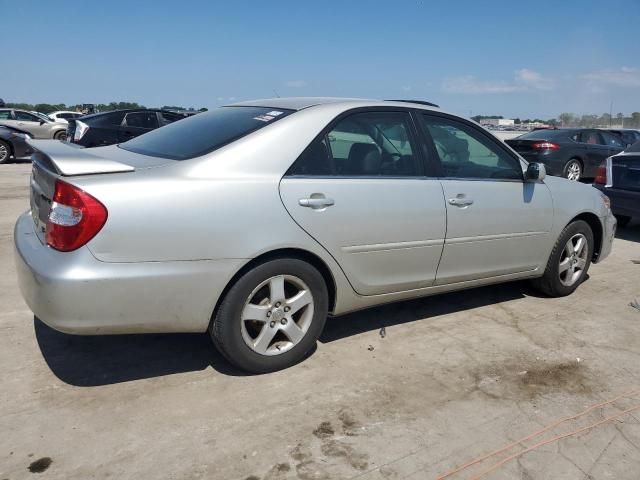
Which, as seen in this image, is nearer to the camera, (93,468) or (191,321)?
(93,468)

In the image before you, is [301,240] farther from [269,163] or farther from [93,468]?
[93,468]

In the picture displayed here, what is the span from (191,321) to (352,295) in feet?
3.40

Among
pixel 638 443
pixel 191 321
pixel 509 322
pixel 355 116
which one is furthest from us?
pixel 509 322

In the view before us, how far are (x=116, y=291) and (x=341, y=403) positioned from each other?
4.20 ft

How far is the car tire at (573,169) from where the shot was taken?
1311 cm

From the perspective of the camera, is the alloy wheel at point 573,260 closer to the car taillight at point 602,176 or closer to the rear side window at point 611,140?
the car taillight at point 602,176

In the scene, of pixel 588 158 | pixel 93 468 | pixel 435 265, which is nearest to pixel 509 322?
pixel 435 265

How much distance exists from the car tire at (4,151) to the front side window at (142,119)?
11.3 ft

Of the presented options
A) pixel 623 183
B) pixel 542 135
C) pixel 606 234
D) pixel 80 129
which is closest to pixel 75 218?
pixel 606 234

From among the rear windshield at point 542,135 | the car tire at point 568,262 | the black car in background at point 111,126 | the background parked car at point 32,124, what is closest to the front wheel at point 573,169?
the rear windshield at point 542,135

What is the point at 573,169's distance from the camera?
43.4ft

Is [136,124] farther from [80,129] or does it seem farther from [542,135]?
[542,135]

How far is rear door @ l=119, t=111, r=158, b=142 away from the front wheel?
9.73 meters

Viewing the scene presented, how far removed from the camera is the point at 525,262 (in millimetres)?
Result: 4477
